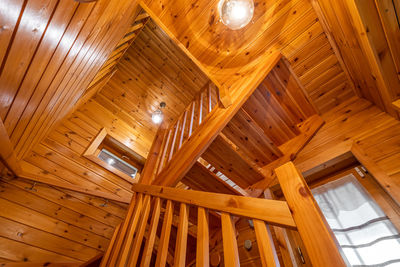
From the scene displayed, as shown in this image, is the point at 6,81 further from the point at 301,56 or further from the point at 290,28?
the point at 301,56

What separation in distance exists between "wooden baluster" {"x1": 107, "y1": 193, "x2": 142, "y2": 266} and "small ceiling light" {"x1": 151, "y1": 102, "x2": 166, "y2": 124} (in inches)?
99.1

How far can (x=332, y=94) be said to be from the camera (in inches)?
87.7

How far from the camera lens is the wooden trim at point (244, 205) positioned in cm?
73

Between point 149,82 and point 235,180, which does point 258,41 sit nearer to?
point 235,180

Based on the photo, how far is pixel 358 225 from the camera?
5.22ft

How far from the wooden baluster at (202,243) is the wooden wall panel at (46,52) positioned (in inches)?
59.7

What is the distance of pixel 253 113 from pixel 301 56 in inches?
31.0

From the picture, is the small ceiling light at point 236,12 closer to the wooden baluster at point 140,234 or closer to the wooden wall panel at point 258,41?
the wooden wall panel at point 258,41

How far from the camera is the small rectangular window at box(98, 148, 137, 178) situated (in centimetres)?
374

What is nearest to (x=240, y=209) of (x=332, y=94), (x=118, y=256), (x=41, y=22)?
(x=118, y=256)

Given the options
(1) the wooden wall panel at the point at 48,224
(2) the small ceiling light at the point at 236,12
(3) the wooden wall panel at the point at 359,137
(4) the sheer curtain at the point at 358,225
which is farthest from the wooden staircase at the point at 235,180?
(1) the wooden wall panel at the point at 48,224

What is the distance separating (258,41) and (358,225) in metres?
1.90

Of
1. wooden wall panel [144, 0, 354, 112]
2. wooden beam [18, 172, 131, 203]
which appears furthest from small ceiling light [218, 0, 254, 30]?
wooden beam [18, 172, 131, 203]

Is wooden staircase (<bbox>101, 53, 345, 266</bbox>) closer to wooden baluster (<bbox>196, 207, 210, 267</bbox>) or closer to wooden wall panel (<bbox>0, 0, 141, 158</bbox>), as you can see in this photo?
wooden baluster (<bbox>196, 207, 210, 267</bbox>)
